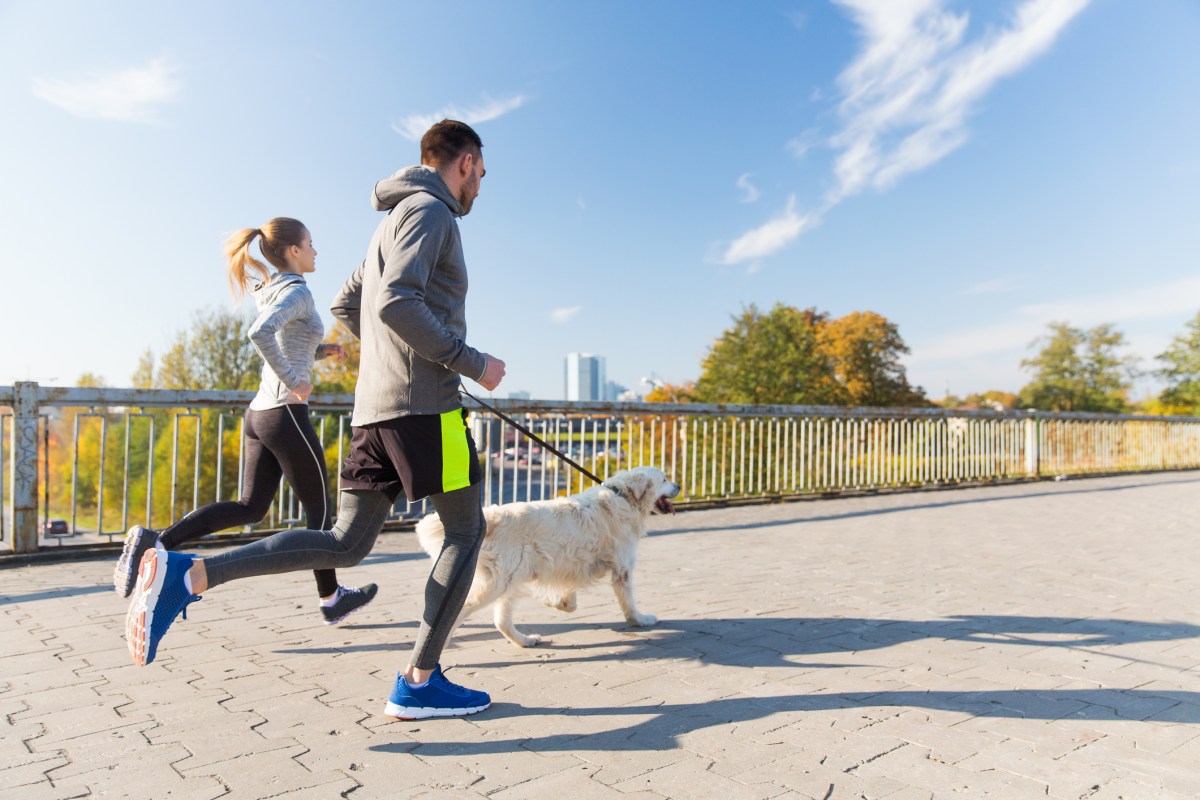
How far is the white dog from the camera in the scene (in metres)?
3.44

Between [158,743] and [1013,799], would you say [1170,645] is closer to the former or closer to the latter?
[1013,799]

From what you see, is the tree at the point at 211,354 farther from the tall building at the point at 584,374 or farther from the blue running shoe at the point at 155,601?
the tall building at the point at 584,374

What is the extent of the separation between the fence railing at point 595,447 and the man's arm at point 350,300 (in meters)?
2.94

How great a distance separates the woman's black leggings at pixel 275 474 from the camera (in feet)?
11.9

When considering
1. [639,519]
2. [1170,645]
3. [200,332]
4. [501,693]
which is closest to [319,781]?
[501,693]

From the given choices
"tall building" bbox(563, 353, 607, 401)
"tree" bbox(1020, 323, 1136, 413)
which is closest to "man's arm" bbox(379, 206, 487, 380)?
"tree" bbox(1020, 323, 1136, 413)

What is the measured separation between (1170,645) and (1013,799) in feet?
7.72

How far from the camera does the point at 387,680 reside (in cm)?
310

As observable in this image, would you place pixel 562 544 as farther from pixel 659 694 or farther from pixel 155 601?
pixel 155 601

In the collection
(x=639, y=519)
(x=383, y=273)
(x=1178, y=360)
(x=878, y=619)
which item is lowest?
(x=878, y=619)

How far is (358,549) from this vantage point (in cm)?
295

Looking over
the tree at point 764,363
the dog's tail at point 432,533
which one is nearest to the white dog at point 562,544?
the dog's tail at point 432,533

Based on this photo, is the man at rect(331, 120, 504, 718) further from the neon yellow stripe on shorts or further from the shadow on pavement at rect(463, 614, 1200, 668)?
the shadow on pavement at rect(463, 614, 1200, 668)

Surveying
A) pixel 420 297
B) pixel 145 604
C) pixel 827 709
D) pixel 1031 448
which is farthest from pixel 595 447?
pixel 1031 448
